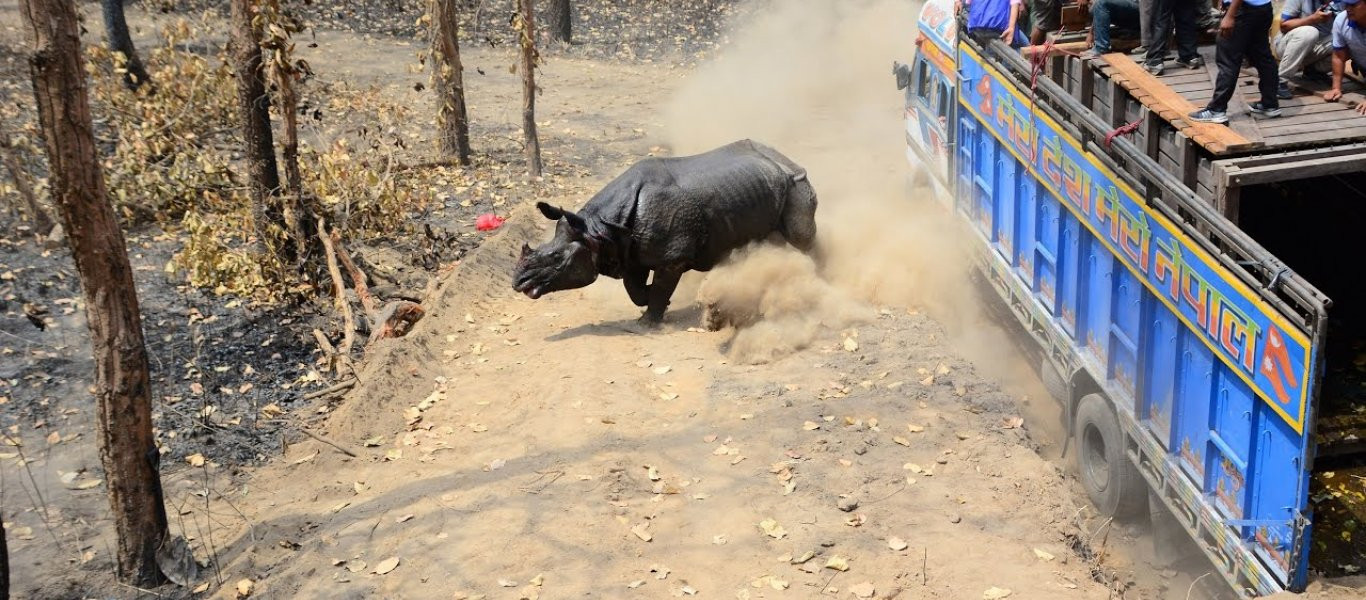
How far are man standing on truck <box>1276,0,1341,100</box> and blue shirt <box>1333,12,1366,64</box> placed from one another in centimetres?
24

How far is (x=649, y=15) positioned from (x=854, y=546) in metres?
22.1

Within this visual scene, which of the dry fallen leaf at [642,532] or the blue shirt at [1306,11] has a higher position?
the blue shirt at [1306,11]

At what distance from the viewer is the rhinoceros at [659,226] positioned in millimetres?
11359

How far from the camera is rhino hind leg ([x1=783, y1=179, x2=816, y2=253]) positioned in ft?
40.6

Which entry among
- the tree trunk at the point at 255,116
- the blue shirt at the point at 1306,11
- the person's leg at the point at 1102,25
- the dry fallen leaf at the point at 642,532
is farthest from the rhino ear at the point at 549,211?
the blue shirt at the point at 1306,11

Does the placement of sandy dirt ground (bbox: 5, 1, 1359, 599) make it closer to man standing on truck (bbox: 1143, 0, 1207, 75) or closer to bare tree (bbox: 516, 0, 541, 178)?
bare tree (bbox: 516, 0, 541, 178)

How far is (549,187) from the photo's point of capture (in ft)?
54.3

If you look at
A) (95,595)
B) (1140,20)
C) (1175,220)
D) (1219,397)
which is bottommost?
(95,595)

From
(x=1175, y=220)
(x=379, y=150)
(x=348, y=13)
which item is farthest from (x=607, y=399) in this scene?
(x=348, y=13)

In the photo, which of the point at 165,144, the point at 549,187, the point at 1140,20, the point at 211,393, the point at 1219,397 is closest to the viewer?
the point at 1219,397

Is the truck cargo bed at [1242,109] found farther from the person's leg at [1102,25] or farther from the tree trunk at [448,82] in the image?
the tree trunk at [448,82]

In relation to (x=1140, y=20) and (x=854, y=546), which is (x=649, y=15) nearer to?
(x=1140, y=20)

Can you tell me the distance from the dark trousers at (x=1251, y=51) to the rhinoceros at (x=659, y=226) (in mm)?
4821

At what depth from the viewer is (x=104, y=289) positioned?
7484 mm
